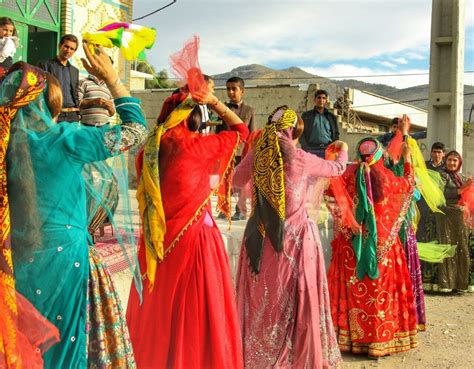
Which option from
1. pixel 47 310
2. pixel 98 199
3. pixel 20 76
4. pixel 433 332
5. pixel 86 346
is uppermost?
pixel 20 76

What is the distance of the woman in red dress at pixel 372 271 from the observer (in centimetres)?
533

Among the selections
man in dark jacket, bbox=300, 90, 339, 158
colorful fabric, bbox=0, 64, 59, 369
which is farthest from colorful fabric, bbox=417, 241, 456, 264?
colorful fabric, bbox=0, 64, 59, 369

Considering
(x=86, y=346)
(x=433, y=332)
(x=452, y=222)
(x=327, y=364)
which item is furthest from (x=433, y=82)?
(x=86, y=346)

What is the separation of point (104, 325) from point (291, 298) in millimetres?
1934

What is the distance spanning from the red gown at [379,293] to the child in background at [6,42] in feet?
10.4

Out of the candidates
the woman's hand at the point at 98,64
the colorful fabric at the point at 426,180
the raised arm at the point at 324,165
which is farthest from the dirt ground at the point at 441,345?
the woman's hand at the point at 98,64

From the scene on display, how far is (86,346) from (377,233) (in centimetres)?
346

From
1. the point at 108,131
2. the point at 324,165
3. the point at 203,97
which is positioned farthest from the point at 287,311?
the point at 108,131

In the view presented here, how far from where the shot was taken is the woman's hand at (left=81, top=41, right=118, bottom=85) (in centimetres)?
255

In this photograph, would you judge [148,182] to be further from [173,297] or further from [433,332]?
[433,332]

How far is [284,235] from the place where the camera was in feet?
14.2

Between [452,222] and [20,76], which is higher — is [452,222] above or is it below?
below

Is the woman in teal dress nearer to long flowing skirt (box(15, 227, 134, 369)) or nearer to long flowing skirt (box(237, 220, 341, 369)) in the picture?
long flowing skirt (box(15, 227, 134, 369))

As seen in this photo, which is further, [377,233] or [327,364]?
[377,233]
